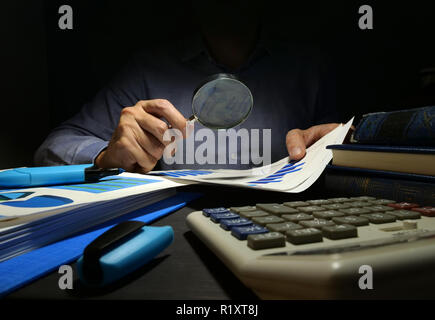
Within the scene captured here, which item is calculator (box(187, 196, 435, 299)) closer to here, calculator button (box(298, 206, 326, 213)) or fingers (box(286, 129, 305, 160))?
calculator button (box(298, 206, 326, 213))

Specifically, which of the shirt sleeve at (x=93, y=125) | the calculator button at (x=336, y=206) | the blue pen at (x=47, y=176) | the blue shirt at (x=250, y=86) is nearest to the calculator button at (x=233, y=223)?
the calculator button at (x=336, y=206)

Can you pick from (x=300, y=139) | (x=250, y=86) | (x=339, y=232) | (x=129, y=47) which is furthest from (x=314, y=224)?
(x=129, y=47)

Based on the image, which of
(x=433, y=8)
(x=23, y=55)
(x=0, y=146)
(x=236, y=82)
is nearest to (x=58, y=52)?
(x=23, y=55)

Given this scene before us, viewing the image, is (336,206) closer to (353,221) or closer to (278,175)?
(353,221)

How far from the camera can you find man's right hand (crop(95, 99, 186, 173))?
742 mm

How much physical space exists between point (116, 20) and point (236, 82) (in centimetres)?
129

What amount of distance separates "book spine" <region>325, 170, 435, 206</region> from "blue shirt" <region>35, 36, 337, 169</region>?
832 mm

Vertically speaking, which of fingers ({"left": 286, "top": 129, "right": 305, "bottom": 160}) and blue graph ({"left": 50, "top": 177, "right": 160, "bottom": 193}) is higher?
fingers ({"left": 286, "top": 129, "right": 305, "bottom": 160})

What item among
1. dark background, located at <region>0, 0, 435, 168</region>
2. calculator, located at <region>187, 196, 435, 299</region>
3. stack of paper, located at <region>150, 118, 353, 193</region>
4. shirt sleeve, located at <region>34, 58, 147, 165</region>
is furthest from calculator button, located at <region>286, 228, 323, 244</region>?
dark background, located at <region>0, 0, 435, 168</region>

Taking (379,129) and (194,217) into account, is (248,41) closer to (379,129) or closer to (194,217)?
(379,129)

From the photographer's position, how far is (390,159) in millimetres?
484

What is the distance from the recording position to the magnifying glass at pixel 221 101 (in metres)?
0.64

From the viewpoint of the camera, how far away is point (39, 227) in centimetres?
31

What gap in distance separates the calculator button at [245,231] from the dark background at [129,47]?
1.31 meters
